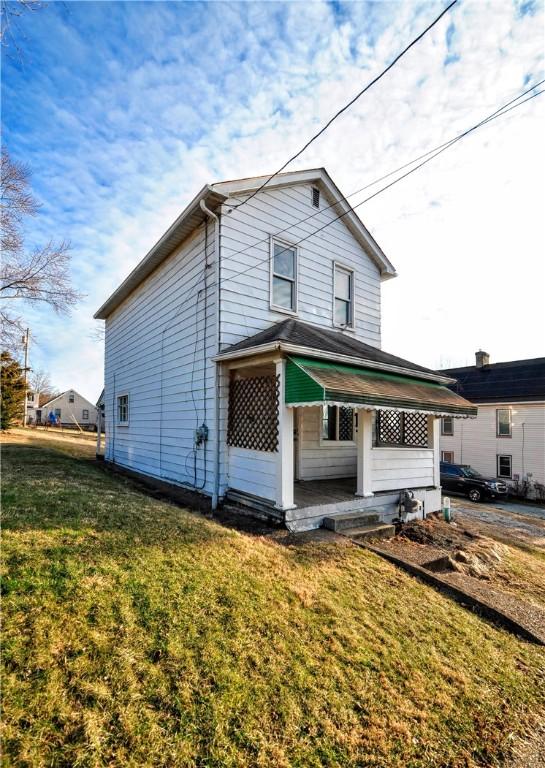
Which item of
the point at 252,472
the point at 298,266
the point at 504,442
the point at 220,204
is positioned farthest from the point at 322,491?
the point at 504,442

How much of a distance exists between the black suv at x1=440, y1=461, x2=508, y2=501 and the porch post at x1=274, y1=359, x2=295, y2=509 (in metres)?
14.8

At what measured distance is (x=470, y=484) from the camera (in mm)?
17422

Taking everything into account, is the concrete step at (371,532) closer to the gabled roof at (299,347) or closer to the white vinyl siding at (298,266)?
the gabled roof at (299,347)

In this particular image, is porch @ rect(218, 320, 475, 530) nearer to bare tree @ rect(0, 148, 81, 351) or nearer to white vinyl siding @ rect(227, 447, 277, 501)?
white vinyl siding @ rect(227, 447, 277, 501)

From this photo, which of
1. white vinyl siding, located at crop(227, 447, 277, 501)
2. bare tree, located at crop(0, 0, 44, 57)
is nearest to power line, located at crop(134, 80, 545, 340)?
white vinyl siding, located at crop(227, 447, 277, 501)

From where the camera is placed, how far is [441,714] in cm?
270

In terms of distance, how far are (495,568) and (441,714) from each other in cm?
398

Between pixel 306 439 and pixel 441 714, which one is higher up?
pixel 306 439

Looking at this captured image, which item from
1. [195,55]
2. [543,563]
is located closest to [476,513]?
[543,563]

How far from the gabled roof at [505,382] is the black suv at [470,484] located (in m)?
4.80

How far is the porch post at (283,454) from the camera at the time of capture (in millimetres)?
5898

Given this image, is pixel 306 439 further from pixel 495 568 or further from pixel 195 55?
pixel 195 55

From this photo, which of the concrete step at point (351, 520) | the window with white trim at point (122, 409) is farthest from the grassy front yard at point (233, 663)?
the window with white trim at point (122, 409)

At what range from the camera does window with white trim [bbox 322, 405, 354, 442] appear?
9383mm
